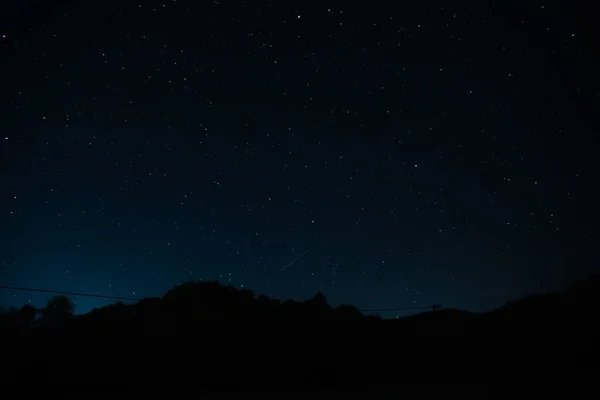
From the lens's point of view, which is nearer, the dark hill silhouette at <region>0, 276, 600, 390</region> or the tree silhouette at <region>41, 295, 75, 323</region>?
the dark hill silhouette at <region>0, 276, 600, 390</region>

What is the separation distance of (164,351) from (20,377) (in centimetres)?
373

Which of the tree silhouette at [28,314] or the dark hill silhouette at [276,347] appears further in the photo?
the tree silhouette at [28,314]

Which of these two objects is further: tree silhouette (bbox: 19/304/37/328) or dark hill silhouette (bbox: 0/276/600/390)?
tree silhouette (bbox: 19/304/37/328)

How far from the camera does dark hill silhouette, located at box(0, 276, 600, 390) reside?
11016 millimetres

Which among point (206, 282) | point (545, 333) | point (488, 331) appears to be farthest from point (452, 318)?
point (206, 282)

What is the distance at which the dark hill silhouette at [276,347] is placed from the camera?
1102 cm

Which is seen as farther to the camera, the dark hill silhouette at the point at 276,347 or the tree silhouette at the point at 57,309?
the tree silhouette at the point at 57,309

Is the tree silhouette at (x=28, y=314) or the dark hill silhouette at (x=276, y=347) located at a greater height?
the tree silhouette at (x=28, y=314)

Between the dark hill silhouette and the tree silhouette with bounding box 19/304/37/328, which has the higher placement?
the tree silhouette with bounding box 19/304/37/328

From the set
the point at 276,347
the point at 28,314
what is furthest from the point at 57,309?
the point at 276,347

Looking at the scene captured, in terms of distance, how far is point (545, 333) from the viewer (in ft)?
53.3

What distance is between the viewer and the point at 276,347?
1327 centimetres

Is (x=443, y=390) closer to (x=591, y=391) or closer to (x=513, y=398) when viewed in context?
(x=513, y=398)

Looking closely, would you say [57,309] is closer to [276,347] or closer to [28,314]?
[28,314]
